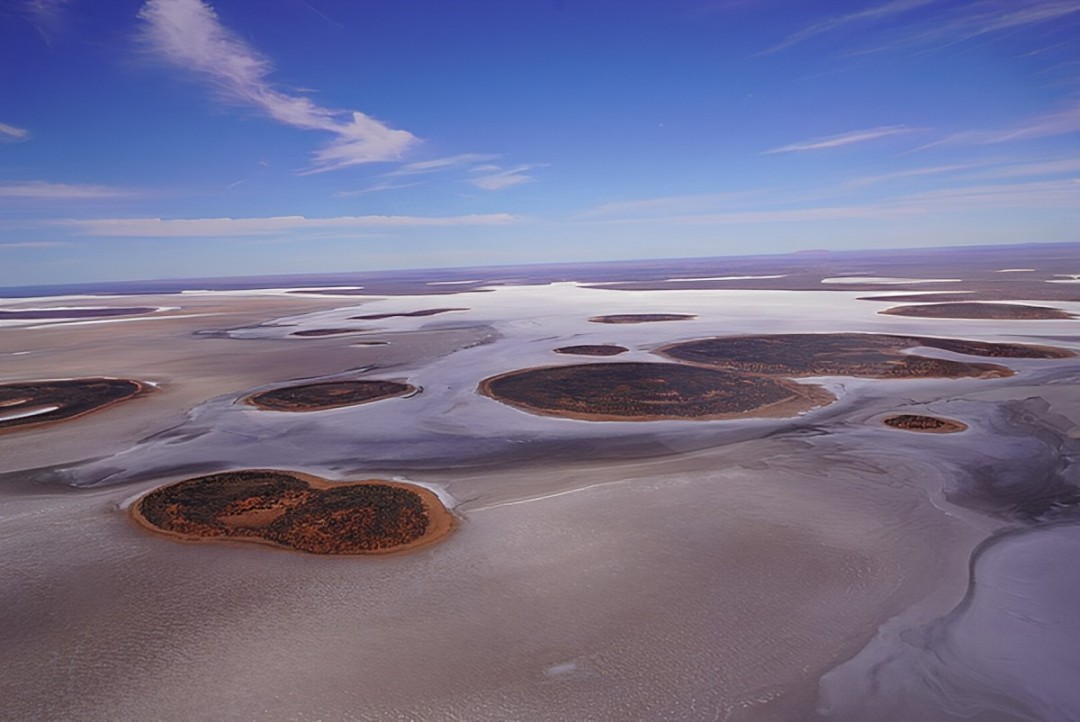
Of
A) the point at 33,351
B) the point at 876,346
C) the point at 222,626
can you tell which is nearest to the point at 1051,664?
the point at 222,626

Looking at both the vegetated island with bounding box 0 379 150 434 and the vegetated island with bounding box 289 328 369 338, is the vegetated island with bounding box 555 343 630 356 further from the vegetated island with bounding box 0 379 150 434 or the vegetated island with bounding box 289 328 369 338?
the vegetated island with bounding box 0 379 150 434

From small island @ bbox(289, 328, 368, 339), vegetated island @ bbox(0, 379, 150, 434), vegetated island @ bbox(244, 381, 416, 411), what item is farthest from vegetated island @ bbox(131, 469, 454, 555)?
small island @ bbox(289, 328, 368, 339)

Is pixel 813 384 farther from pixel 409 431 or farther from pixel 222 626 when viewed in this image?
pixel 222 626

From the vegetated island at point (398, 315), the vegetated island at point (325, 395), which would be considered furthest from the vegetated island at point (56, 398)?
the vegetated island at point (398, 315)

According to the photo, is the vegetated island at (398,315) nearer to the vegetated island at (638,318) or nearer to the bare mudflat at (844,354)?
the vegetated island at (638,318)

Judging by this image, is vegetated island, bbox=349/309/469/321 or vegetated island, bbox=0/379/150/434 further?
vegetated island, bbox=349/309/469/321

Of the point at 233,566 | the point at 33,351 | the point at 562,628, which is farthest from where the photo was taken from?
the point at 33,351
